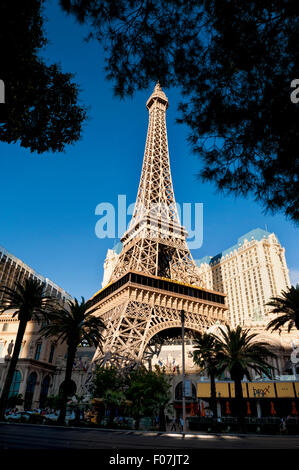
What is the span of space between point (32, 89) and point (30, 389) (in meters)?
52.2

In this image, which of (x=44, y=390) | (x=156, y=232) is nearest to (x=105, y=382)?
(x=44, y=390)

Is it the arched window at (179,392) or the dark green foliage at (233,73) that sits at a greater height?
the dark green foliage at (233,73)

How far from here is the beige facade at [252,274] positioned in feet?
338

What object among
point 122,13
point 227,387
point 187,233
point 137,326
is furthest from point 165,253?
point 122,13

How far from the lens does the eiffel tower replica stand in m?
38.7

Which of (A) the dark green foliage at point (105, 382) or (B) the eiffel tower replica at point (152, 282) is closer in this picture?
(A) the dark green foliage at point (105, 382)

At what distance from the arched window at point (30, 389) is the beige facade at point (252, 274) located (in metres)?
66.6

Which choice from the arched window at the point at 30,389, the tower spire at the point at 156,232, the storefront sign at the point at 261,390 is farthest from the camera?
the tower spire at the point at 156,232

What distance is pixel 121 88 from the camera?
962 centimetres

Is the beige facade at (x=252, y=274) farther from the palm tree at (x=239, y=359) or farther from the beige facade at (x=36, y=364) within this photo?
the palm tree at (x=239, y=359)

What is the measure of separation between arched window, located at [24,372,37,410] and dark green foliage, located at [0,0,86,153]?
161 ft

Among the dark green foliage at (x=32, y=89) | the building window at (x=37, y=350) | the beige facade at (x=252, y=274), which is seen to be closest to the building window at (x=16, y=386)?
the building window at (x=37, y=350)

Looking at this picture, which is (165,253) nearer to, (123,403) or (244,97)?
(123,403)

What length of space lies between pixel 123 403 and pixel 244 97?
98.3 ft
